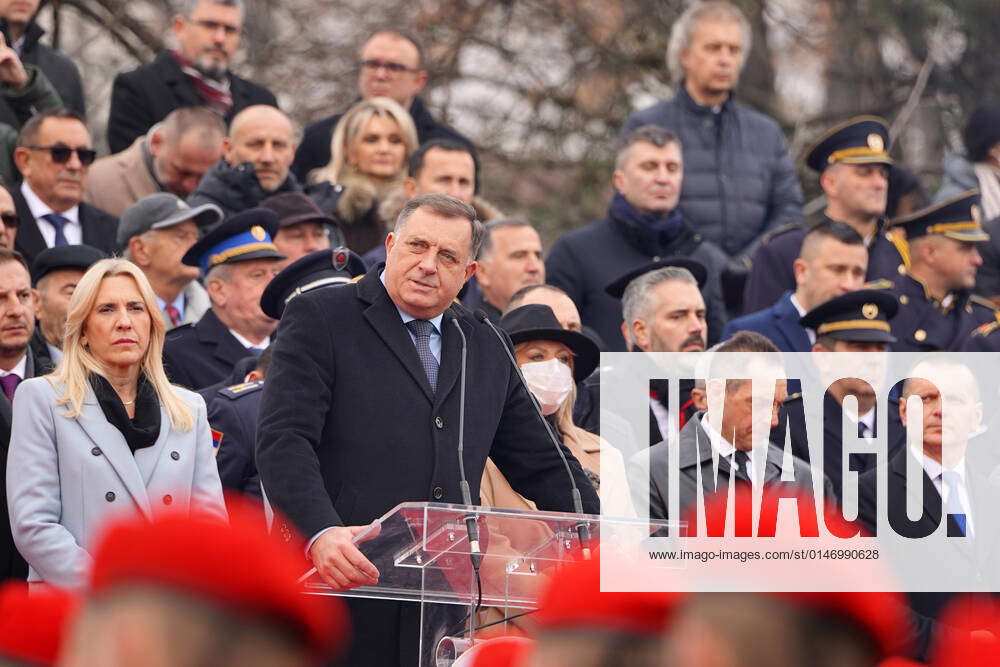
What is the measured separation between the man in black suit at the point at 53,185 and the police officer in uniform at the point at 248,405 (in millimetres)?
1691

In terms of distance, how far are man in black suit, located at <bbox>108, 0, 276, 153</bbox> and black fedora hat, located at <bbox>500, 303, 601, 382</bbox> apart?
3.32 metres

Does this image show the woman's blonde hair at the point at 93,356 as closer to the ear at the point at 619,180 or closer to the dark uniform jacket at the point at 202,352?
the dark uniform jacket at the point at 202,352

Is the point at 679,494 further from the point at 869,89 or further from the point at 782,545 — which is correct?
the point at 869,89

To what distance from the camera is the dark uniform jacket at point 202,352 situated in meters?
7.39

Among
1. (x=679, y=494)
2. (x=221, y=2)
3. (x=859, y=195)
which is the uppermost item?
(x=221, y=2)

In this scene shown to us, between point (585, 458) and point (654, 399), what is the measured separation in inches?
43.9

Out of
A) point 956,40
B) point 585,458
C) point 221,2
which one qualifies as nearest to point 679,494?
point 585,458

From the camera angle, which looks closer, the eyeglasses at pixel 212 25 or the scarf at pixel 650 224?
the scarf at pixel 650 224

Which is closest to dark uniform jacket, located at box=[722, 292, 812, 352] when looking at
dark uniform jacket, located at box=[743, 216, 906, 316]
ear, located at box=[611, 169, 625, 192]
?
dark uniform jacket, located at box=[743, 216, 906, 316]

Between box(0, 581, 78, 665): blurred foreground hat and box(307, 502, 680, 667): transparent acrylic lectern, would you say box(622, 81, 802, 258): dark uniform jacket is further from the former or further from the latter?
box(0, 581, 78, 665): blurred foreground hat

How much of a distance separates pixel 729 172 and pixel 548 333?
Result: 130 inches

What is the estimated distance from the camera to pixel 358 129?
930 cm

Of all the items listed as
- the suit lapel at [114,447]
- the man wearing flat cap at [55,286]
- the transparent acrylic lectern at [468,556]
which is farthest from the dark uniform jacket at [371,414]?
the man wearing flat cap at [55,286]

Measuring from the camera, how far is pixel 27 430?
Answer: 575 cm
